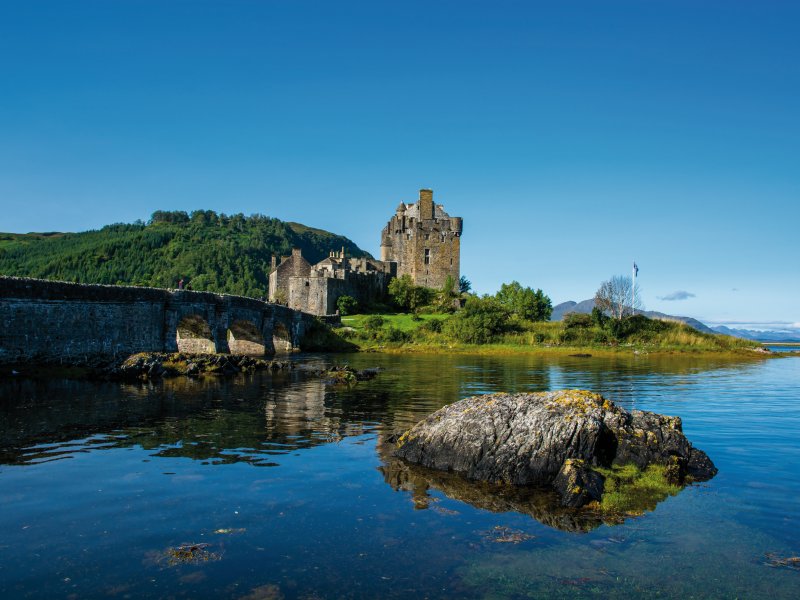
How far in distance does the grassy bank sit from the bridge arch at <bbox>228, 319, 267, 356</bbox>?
38.3ft

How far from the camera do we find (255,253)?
193 m

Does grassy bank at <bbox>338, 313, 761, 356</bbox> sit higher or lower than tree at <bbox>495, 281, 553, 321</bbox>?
lower

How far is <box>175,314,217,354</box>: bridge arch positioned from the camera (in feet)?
146

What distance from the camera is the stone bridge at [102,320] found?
2888 cm

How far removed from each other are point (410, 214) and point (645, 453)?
299 ft

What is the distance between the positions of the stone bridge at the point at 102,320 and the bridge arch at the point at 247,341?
4.30 meters

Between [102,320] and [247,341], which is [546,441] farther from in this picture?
[247,341]

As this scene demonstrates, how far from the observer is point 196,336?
46562 millimetres

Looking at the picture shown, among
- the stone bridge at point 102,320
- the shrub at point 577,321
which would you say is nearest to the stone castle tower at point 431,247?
the shrub at point 577,321

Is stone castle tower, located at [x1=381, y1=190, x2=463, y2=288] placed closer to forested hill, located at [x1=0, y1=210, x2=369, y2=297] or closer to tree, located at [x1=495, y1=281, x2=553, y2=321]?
tree, located at [x1=495, y1=281, x2=553, y2=321]

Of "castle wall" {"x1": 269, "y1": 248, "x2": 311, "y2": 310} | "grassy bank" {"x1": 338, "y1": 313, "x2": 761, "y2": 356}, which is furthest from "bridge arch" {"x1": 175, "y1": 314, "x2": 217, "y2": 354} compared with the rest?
"castle wall" {"x1": 269, "y1": 248, "x2": 311, "y2": 310}

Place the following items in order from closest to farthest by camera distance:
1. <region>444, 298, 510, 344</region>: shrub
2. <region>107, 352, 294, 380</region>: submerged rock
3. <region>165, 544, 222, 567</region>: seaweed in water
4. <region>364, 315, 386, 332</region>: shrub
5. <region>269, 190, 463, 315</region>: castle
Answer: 1. <region>165, 544, 222, 567</region>: seaweed in water
2. <region>107, 352, 294, 380</region>: submerged rock
3. <region>444, 298, 510, 344</region>: shrub
4. <region>364, 315, 386, 332</region>: shrub
5. <region>269, 190, 463, 315</region>: castle

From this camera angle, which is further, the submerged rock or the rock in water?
the submerged rock

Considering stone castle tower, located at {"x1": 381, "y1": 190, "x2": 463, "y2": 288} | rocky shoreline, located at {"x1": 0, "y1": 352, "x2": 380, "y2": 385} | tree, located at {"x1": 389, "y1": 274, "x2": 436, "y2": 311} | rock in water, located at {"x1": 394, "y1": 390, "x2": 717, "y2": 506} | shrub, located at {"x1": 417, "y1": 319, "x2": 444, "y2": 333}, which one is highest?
stone castle tower, located at {"x1": 381, "y1": 190, "x2": 463, "y2": 288}
